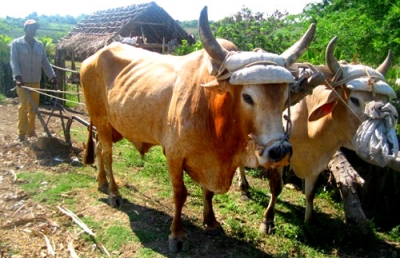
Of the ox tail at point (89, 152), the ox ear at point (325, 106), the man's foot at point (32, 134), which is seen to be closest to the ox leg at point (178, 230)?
the ox ear at point (325, 106)

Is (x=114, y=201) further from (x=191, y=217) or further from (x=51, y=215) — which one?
(x=191, y=217)

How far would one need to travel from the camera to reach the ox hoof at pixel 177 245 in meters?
4.15

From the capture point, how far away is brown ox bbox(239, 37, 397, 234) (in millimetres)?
4020

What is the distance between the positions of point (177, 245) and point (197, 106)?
4.97ft

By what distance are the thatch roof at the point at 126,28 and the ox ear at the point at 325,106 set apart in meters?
11.4

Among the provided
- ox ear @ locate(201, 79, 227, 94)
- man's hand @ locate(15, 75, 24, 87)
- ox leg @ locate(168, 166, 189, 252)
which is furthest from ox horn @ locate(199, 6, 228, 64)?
man's hand @ locate(15, 75, 24, 87)

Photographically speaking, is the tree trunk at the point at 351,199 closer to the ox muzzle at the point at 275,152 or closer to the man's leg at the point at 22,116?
the ox muzzle at the point at 275,152

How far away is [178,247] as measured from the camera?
13.7ft

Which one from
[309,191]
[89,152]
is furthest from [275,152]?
[89,152]

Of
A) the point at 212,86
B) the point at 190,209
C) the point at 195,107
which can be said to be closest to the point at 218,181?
the point at 195,107

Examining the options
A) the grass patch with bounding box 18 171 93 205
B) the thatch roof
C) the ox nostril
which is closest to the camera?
the ox nostril

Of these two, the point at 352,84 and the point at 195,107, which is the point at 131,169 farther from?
the point at 352,84

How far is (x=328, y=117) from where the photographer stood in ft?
14.7

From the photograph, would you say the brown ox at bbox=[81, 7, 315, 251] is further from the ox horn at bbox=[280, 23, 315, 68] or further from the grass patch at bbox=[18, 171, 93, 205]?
the grass patch at bbox=[18, 171, 93, 205]
